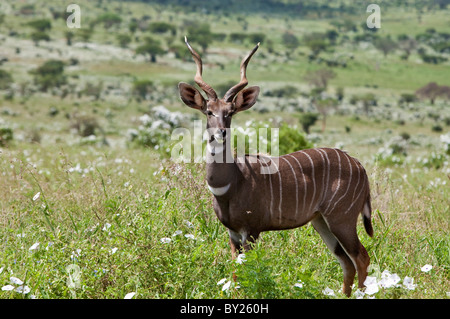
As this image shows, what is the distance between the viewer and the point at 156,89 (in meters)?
47.2

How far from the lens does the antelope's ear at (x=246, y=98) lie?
4848 millimetres

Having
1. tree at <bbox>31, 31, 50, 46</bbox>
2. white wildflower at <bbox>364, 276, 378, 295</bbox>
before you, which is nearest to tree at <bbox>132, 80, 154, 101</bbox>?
tree at <bbox>31, 31, 50, 46</bbox>

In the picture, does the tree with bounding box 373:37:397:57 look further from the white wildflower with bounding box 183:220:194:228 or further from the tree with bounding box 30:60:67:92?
the white wildflower with bounding box 183:220:194:228

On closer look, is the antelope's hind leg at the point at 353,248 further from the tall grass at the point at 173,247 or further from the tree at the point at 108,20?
the tree at the point at 108,20

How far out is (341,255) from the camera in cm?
502

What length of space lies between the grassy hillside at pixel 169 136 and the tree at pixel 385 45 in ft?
1.01

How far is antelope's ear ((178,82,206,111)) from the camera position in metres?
4.85

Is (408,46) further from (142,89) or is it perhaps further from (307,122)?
(307,122)

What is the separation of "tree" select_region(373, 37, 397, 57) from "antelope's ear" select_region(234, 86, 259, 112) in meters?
72.0

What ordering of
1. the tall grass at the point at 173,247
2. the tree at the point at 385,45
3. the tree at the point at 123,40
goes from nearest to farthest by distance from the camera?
the tall grass at the point at 173,247 < the tree at the point at 123,40 < the tree at the point at 385,45

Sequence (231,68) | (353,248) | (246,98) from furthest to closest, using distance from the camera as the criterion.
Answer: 1. (231,68)
2. (246,98)
3. (353,248)

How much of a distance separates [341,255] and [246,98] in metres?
1.51

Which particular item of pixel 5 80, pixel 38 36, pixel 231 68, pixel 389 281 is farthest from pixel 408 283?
pixel 38 36

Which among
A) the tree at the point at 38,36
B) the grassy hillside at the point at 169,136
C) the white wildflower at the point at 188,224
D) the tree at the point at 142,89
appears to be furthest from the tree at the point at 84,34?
the white wildflower at the point at 188,224
